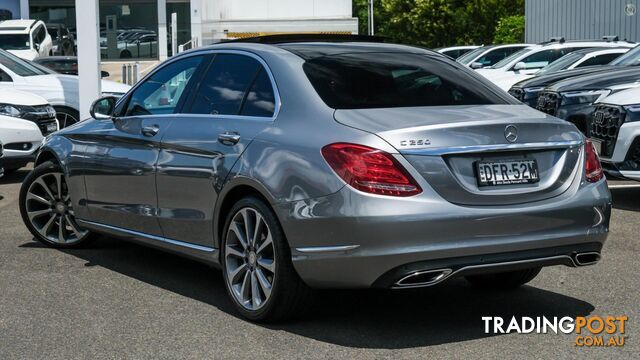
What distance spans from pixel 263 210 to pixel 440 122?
1064 millimetres

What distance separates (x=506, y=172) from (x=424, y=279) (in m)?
0.71

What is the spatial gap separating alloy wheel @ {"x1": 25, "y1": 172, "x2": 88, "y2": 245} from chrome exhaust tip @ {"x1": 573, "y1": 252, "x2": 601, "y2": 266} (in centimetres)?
411

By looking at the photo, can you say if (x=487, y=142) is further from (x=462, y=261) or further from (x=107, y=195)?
(x=107, y=195)

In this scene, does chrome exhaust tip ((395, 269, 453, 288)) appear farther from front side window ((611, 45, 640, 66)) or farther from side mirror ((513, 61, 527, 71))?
side mirror ((513, 61, 527, 71))

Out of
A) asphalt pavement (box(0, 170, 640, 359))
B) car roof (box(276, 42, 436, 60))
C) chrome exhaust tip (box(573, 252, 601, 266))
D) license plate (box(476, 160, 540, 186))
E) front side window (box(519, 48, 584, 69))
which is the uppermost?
car roof (box(276, 42, 436, 60))

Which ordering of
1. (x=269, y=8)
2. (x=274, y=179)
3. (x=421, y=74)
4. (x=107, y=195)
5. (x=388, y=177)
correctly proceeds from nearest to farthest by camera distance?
(x=388, y=177)
(x=274, y=179)
(x=421, y=74)
(x=107, y=195)
(x=269, y=8)

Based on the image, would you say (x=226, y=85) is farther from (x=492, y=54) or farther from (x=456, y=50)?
(x=456, y=50)

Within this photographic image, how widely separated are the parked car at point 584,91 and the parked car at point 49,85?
287 inches

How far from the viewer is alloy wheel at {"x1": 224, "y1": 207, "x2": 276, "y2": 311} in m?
6.00

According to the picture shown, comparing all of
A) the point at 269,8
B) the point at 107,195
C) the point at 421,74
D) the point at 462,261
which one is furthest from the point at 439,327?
the point at 269,8

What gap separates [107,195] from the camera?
7645 mm

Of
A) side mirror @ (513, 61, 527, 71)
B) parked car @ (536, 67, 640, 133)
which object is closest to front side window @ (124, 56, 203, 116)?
parked car @ (536, 67, 640, 133)

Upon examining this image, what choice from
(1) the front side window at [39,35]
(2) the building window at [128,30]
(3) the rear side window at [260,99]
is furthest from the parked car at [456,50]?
(2) the building window at [128,30]

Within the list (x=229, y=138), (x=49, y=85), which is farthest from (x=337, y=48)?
(x=49, y=85)
